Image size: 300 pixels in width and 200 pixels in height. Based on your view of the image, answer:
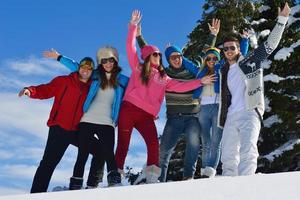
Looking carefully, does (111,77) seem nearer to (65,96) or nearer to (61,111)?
(65,96)

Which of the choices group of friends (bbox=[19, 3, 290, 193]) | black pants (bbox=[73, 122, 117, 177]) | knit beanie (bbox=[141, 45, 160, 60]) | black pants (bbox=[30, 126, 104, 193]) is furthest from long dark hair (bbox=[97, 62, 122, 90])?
black pants (bbox=[30, 126, 104, 193])

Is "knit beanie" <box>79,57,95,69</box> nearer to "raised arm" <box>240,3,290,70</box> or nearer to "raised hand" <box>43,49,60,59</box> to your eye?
"raised hand" <box>43,49,60,59</box>

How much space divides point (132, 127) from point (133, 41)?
119 centimetres

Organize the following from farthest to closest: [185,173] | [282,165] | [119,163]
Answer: [282,165], [185,173], [119,163]

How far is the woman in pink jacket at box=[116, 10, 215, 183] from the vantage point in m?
6.13

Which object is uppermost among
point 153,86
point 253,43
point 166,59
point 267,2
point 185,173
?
point 267,2

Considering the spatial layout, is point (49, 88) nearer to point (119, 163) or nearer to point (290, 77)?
point (119, 163)

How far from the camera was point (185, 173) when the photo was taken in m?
6.47

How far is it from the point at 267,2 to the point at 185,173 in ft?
44.8

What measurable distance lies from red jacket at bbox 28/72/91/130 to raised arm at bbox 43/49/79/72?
173 millimetres

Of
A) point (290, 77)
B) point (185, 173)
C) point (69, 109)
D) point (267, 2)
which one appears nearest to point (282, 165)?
point (290, 77)

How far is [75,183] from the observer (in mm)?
5844

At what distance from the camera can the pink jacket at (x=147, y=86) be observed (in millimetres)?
6238

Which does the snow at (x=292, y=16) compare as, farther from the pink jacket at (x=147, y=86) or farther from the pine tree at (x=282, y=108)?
the pink jacket at (x=147, y=86)
